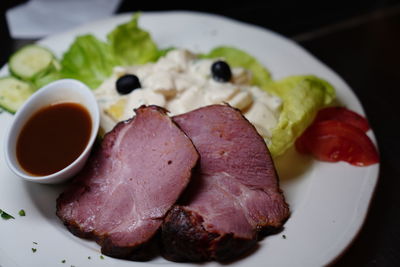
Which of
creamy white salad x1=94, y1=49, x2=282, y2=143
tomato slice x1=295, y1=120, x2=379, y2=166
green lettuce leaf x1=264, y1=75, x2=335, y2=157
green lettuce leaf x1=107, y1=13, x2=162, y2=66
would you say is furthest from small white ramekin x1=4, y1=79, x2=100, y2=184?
tomato slice x1=295, y1=120, x2=379, y2=166

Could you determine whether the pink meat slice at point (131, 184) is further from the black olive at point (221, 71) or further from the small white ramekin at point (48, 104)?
the black olive at point (221, 71)

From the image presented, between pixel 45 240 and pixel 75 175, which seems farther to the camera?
pixel 75 175

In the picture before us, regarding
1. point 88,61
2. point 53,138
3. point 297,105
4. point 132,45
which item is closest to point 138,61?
point 132,45

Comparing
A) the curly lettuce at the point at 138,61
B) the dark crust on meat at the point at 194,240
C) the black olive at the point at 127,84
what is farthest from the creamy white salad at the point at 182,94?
the dark crust on meat at the point at 194,240

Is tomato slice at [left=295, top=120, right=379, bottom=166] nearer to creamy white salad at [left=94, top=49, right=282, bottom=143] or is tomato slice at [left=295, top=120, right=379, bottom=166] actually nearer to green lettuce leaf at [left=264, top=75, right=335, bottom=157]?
green lettuce leaf at [left=264, top=75, right=335, bottom=157]

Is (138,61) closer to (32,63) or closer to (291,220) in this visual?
(32,63)

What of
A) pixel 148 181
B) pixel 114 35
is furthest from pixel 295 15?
pixel 148 181

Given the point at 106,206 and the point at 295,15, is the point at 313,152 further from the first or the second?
the point at 295,15
